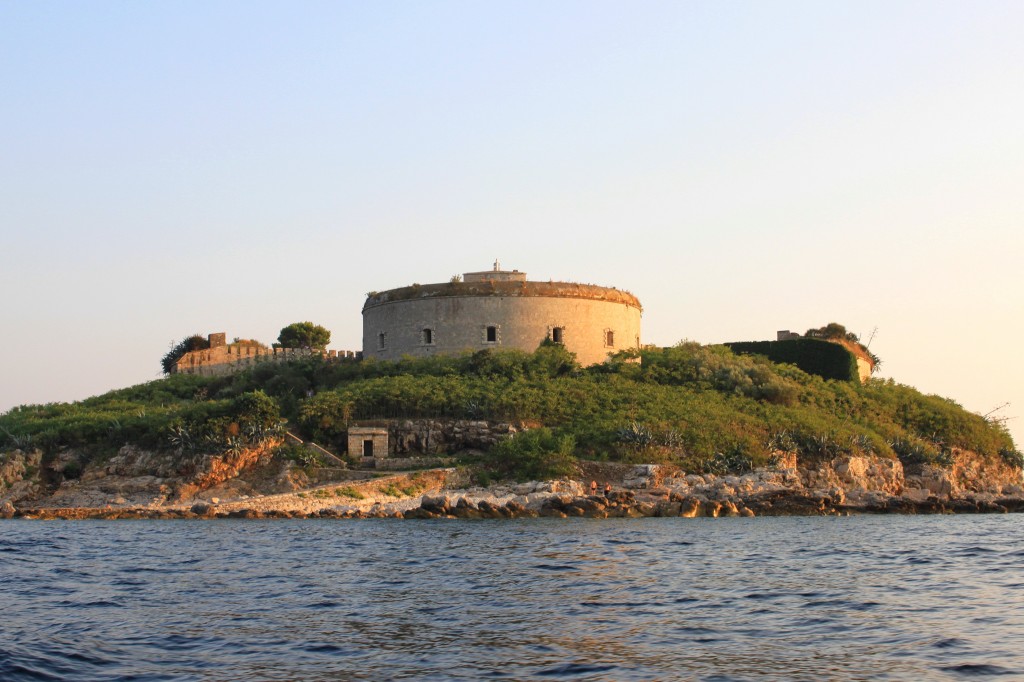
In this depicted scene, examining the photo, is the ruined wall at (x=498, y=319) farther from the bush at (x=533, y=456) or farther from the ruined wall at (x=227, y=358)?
the bush at (x=533, y=456)

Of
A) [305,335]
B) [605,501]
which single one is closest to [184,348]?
[305,335]

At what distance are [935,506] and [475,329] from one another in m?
19.6

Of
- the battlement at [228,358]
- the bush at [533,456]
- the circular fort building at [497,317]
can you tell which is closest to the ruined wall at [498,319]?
the circular fort building at [497,317]

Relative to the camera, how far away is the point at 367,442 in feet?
122

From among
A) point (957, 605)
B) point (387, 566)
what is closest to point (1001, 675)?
point (957, 605)

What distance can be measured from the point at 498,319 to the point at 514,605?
105 feet

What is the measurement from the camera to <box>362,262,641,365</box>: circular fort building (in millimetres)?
46031

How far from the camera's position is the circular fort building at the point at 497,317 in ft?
151

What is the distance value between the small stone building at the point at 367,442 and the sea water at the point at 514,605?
41.6 ft

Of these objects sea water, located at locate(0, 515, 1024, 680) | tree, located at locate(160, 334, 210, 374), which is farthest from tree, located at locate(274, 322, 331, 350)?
sea water, located at locate(0, 515, 1024, 680)

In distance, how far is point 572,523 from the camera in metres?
26.6

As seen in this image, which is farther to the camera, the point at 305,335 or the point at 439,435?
the point at 305,335

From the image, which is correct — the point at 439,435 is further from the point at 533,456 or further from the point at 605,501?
the point at 605,501

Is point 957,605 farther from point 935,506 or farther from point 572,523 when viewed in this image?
point 935,506
